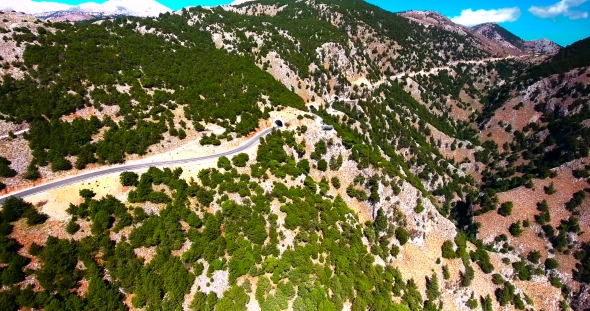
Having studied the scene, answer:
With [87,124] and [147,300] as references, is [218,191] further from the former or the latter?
[87,124]

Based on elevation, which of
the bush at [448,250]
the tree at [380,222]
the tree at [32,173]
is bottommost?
the bush at [448,250]

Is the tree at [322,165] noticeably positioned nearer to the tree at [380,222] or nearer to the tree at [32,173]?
the tree at [380,222]

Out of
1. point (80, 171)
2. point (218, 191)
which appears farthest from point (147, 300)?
point (80, 171)

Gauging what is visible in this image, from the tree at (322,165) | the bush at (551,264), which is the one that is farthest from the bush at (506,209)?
the tree at (322,165)

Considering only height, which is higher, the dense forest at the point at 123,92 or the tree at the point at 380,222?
the dense forest at the point at 123,92

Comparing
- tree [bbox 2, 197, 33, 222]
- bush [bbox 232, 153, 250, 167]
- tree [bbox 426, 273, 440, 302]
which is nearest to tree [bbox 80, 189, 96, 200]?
tree [bbox 2, 197, 33, 222]

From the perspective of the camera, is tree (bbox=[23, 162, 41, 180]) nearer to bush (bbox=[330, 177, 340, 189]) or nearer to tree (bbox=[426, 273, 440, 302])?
bush (bbox=[330, 177, 340, 189])
